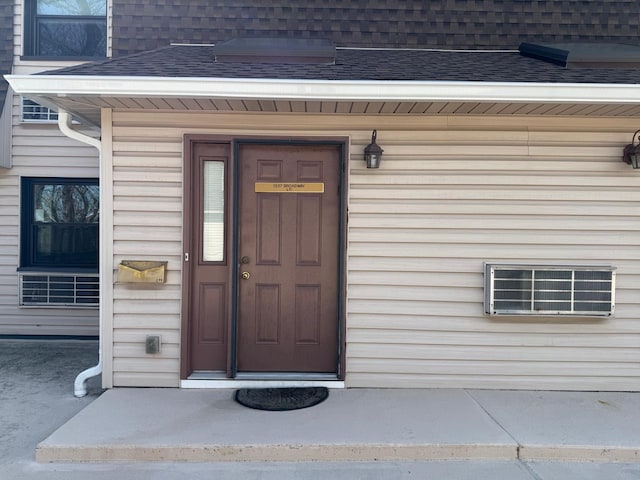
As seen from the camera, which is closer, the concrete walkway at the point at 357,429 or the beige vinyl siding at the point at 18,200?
the concrete walkway at the point at 357,429

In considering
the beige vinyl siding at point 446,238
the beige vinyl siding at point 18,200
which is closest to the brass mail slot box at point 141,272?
the beige vinyl siding at point 446,238

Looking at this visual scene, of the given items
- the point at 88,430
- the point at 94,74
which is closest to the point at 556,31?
the point at 94,74

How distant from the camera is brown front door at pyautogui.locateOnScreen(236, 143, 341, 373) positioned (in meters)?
4.23

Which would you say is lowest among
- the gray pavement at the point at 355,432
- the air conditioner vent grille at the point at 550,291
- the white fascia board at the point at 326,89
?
the gray pavement at the point at 355,432

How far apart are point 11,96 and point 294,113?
4.14 m

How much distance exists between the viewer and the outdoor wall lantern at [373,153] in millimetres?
3998

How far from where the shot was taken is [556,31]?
518 centimetres

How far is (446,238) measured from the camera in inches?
164

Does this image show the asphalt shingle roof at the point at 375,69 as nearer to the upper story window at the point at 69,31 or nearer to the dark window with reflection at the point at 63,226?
the upper story window at the point at 69,31

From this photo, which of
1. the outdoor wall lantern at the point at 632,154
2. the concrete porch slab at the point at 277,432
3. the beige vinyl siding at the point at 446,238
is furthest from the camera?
the beige vinyl siding at the point at 446,238

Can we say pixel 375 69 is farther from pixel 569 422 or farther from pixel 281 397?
pixel 569 422

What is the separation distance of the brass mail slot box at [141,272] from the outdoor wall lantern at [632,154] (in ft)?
13.3

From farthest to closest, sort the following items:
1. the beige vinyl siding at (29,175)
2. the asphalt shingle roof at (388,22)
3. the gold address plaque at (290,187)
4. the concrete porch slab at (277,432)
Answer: the beige vinyl siding at (29,175) → the asphalt shingle roof at (388,22) → the gold address plaque at (290,187) → the concrete porch slab at (277,432)

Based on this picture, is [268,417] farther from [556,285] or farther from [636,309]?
[636,309]
